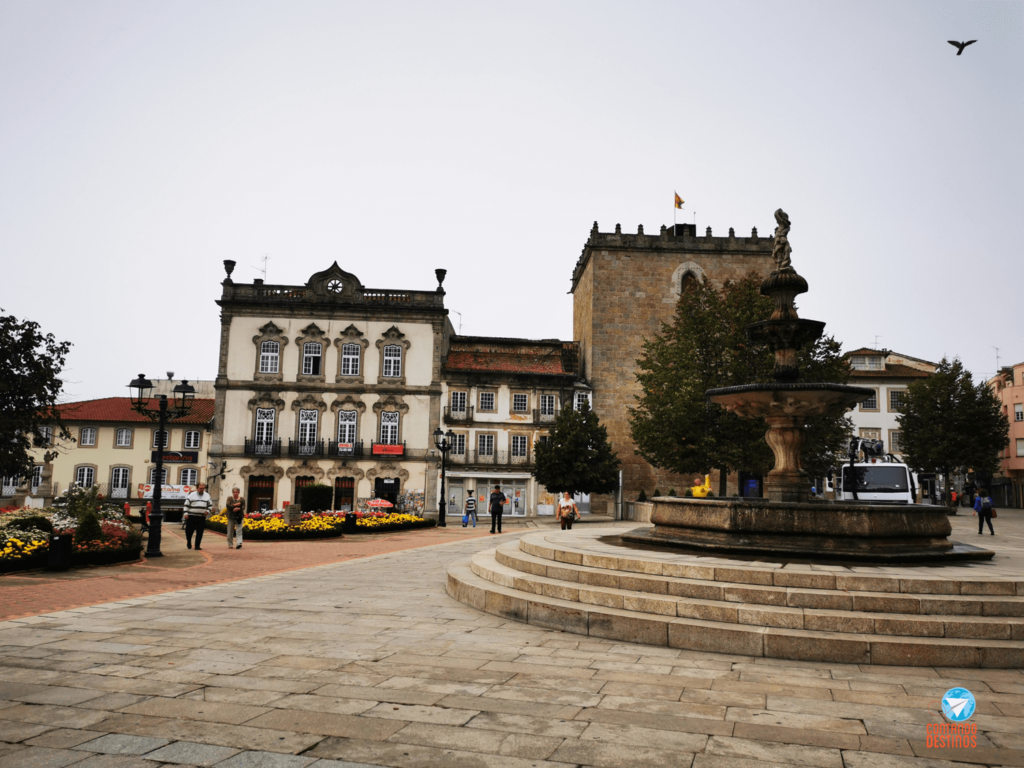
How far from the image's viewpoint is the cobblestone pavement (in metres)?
4.26

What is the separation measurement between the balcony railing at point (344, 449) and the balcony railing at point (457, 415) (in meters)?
5.14

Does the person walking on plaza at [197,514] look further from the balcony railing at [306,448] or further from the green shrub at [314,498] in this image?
the balcony railing at [306,448]

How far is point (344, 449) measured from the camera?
1608 inches

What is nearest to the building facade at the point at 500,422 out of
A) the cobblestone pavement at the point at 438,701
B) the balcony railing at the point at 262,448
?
the balcony railing at the point at 262,448

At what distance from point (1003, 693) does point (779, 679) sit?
1.64 metres

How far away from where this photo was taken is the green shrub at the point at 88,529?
547 inches

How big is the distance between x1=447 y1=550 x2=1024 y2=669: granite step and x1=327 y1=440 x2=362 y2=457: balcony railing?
33.3 meters

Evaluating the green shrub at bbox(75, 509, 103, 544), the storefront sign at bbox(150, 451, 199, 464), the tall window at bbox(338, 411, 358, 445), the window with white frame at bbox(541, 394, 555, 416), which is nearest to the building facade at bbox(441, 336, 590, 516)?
the window with white frame at bbox(541, 394, 555, 416)

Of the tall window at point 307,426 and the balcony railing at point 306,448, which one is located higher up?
the tall window at point 307,426

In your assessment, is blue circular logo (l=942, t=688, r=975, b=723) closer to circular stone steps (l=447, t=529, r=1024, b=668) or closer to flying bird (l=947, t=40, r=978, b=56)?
circular stone steps (l=447, t=529, r=1024, b=668)

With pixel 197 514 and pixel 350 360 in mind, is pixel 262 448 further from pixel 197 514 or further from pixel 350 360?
pixel 197 514

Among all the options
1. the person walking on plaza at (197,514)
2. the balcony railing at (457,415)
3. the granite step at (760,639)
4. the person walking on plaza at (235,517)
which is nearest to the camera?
the granite step at (760,639)

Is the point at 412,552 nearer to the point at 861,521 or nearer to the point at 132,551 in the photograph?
the point at 132,551

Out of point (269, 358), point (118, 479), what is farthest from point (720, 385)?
point (118, 479)
